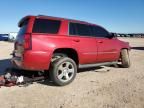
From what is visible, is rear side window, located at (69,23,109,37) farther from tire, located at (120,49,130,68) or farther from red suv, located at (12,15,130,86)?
tire, located at (120,49,130,68)

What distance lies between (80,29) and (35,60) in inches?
82.4

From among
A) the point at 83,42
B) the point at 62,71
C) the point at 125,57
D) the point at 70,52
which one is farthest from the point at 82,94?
the point at 125,57

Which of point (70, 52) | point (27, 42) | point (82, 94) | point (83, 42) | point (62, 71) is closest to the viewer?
point (82, 94)

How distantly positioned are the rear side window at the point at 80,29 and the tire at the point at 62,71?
0.96m

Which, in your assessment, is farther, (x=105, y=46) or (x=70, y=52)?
(x=105, y=46)

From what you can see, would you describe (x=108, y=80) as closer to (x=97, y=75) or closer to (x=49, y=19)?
(x=97, y=75)

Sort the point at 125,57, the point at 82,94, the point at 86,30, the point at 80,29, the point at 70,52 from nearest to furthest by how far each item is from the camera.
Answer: the point at 82,94, the point at 70,52, the point at 80,29, the point at 86,30, the point at 125,57

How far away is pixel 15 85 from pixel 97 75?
2.87 metres

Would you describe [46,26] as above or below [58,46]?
above

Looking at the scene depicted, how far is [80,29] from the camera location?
7.54 metres

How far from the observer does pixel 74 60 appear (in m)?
7.27

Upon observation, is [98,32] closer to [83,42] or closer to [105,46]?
[105,46]

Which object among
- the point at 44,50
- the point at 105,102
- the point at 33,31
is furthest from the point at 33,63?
the point at 105,102

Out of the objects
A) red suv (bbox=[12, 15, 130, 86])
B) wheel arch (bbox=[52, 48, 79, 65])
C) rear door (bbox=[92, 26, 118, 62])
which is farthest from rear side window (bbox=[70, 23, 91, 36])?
wheel arch (bbox=[52, 48, 79, 65])
